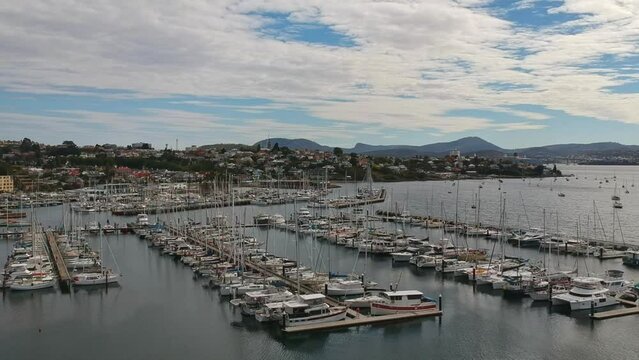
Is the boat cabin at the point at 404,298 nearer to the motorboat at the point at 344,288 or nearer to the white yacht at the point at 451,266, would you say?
the motorboat at the point at 344,288

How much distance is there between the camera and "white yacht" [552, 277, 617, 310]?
1916 centimetres

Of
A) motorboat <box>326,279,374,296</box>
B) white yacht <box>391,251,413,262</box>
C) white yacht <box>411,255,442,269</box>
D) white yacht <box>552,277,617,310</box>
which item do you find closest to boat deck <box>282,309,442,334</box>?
motorboat <box>326,279,374,296</box>

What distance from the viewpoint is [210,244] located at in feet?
102

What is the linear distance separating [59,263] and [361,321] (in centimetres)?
1587

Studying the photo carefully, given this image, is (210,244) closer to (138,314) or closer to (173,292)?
(173,292)

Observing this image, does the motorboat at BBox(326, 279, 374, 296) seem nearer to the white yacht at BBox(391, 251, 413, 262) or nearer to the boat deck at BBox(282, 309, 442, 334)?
the boat deck at BBox(282, 309, 442, 334)

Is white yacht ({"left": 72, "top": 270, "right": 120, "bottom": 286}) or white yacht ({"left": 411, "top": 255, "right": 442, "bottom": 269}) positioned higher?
white yacht ({"left": 411, "top": 255, "right": 442, "bottom": 269})

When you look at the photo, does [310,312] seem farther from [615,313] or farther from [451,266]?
[615,313]

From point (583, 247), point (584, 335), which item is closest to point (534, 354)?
point (584, 335)

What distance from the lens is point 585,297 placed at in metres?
19.3

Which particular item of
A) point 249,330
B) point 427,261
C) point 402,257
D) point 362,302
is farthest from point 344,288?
point 402,257

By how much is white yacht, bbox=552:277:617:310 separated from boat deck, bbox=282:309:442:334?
4.39 m

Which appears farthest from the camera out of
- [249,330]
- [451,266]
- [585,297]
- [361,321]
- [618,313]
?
[451,266]

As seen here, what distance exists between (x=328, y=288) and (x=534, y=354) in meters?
7.62
